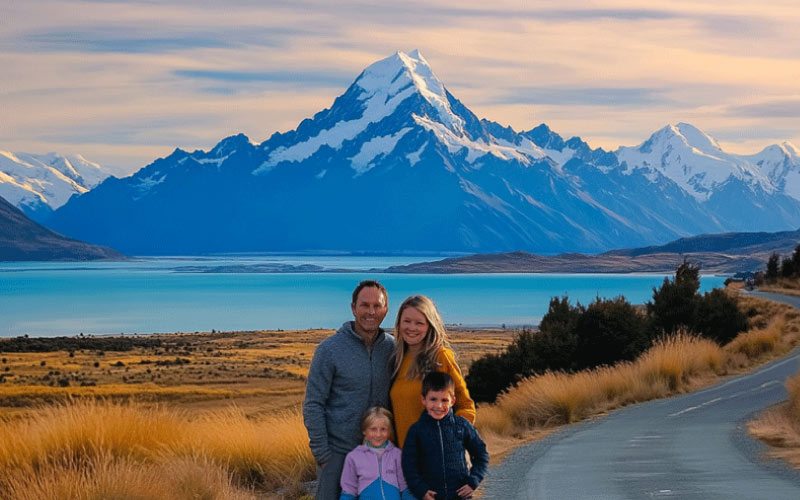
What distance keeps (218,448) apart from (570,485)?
4.46 meters

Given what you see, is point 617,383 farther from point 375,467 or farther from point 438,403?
point 438,403

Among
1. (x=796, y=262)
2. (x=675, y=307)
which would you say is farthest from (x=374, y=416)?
(x=796, y=262)

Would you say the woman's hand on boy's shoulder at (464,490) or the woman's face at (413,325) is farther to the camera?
the woman's face at (413,325)

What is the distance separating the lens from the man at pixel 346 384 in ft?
22.8

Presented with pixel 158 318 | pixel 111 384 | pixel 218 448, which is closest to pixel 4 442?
pixel 218 448

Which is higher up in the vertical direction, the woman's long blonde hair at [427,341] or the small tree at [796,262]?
the small tree at [796,262]

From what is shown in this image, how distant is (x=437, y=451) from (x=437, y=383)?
1.37 ft

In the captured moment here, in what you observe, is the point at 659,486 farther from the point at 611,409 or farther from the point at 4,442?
the point at 611,409

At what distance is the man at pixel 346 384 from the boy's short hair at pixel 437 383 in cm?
43

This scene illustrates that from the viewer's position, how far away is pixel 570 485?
1190cm

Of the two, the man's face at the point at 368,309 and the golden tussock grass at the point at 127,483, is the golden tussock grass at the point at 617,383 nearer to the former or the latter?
the golden tussock grass at the point at 127,483

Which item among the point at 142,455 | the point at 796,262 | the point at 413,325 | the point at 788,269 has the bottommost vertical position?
the point at 142,455

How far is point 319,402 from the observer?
22.8 feet

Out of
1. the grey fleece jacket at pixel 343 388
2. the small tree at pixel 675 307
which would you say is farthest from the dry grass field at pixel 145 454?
the small tree at pixel 675 307
